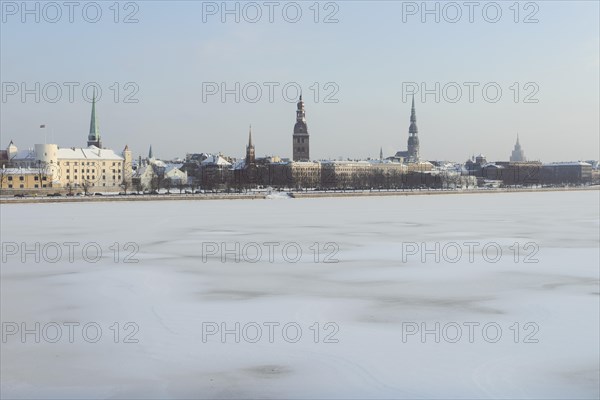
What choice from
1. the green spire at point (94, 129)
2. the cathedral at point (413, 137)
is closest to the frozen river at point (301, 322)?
the green spire at point (94, 129)

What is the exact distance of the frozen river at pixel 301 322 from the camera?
5.93 m

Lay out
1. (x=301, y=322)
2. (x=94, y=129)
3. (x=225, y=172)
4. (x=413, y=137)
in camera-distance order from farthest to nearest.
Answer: (x=413, y=137), (x=94, y=129), (x=225, y=172), (x=301, y=322)

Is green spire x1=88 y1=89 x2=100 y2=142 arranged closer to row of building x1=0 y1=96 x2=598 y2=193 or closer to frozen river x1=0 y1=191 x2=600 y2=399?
row of building x1=0 y1=96 x2=598 y2=193

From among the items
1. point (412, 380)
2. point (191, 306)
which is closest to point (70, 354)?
point (191, 306)

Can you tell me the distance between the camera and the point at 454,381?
5.92 m

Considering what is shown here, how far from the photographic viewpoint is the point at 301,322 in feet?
26.6

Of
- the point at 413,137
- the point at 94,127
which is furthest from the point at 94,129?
the point at 413,137

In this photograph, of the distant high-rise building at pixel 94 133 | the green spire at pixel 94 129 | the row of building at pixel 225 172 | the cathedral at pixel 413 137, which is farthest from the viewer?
the cathedral at pixel 413 137

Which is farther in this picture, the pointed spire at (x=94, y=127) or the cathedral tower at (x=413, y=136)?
the cathedral tower at (x=413, y=136)

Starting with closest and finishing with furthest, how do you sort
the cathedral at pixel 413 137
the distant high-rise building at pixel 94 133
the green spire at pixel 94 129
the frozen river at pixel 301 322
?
1. the frozen river at pixel 301 322
2. the distant high-rise building at pixel 94 133
3. the green spire at pixel 94 129
4. the cathedral at pixel 413 137

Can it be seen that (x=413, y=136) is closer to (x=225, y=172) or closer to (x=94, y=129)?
(x=225, y=172)

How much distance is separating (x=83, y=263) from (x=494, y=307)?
25.7 feet

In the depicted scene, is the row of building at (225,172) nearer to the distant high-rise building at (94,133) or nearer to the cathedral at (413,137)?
the distant high-rise building at (94,133)

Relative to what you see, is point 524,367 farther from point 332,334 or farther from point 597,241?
point 597,241
